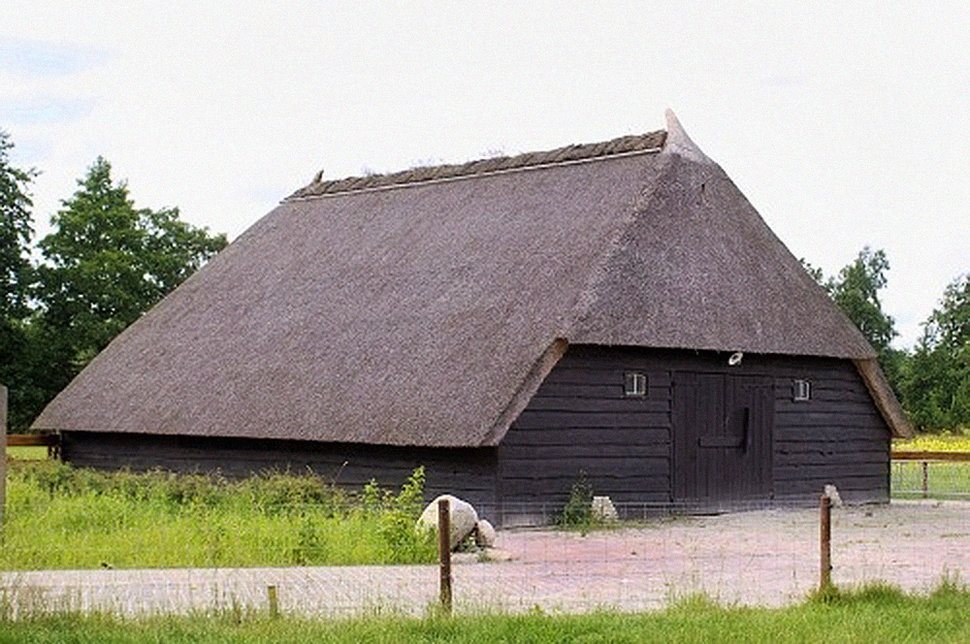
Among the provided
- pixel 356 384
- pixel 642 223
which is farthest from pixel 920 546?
pixel 356 384

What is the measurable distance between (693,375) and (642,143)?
4439mm

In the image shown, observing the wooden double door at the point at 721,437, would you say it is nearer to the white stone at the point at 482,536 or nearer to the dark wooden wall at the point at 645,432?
the dark wooden wall at the point at 645,432

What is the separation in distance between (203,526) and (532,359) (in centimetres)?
636

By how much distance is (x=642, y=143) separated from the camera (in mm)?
27562

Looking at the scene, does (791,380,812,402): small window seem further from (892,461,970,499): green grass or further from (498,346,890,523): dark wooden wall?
(892,461,970,499): green grass

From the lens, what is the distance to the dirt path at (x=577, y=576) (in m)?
13.3

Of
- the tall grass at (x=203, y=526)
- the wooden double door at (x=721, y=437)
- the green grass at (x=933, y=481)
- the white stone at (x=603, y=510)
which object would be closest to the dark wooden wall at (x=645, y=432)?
the wooden double door at (x=721, y=437)

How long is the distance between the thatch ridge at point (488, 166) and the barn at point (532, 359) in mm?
53

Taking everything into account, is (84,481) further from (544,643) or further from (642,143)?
(544,643)

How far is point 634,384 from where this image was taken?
24.6m

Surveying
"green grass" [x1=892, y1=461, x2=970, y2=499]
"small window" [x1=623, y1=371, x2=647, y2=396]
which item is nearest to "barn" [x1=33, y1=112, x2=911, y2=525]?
"small window" [x1=623, y1=371, x2=647, y2=396]

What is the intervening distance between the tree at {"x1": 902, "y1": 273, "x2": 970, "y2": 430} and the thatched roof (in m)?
32.9

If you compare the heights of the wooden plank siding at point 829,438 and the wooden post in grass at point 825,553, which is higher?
the wooden plank siding at point 829,438

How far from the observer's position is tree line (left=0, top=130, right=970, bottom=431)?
4728 cm
